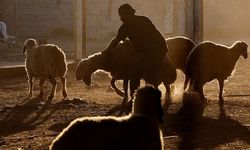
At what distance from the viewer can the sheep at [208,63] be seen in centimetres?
1320

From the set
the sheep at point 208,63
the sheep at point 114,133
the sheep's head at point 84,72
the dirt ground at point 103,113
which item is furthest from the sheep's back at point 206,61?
the sheep at point 114,133

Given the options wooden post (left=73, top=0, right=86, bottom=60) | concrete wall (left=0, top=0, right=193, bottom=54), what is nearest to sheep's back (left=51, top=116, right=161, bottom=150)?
wooden post (left=73, top=0, right=86, bottom=60)

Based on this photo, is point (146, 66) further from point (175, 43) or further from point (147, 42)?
point (175, 43)

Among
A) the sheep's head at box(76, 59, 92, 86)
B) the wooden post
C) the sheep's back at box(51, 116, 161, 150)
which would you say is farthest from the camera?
the wooden post

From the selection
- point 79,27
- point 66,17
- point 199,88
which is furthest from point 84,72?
point 66,17

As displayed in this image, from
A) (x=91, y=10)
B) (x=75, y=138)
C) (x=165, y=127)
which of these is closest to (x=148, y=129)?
(x=75, y=138)

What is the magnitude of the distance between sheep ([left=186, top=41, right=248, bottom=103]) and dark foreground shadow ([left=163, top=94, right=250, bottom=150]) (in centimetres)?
121

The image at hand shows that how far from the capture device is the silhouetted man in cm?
1140

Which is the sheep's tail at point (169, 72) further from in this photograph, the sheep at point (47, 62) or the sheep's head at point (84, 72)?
the sheep at point (47, 62)

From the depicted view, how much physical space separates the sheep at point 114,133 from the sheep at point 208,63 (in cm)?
674

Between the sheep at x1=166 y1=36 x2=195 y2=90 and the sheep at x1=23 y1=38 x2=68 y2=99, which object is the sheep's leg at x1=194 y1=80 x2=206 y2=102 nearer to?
the sheep at x1=166 y1=36 x2=195 y2=90

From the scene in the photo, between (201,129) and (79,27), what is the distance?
1378 centimetres

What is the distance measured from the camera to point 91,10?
3966 cm

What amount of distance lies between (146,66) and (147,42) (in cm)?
44
